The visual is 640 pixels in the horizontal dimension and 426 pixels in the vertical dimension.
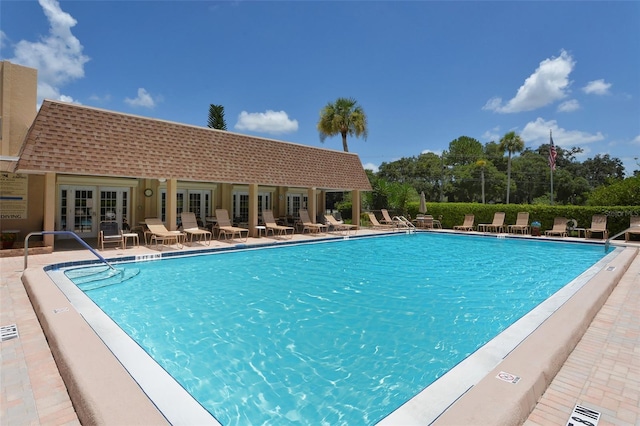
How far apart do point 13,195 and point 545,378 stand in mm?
17770

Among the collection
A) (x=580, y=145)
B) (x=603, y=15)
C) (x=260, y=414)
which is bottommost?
(x=260, y=414)

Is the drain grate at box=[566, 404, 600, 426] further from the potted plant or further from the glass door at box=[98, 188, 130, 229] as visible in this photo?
the potted plant

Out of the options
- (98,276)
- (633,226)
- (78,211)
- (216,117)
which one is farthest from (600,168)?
(98,276)

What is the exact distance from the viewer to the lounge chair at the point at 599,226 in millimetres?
17922

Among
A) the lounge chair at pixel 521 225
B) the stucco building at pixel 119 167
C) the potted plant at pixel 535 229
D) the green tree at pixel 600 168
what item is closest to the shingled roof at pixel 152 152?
the stucco building at pixel 119 167

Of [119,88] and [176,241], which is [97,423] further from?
[119,88]

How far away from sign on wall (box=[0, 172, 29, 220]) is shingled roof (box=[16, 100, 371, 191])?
3451 mm

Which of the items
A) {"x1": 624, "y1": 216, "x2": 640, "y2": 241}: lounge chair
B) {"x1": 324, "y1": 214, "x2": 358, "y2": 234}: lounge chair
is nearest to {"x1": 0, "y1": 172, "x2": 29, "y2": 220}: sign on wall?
{"x1": 324, "y1": 214, "x2": 358, "y2": 234}: lounge chair

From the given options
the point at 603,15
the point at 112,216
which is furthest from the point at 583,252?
the point at 112,216

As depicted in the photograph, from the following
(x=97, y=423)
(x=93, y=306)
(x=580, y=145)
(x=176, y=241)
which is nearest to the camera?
(x=97, y=423)

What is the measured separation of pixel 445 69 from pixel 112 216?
21434 mm

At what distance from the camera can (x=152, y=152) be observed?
13836mm

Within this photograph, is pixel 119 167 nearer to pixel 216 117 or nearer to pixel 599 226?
pixel 216 117

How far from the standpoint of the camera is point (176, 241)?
549 inches
